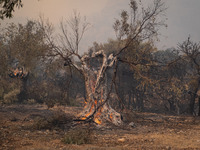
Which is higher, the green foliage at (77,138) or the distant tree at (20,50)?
the distant tree at (20,50)

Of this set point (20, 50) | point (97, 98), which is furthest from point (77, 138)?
point (20, 50)

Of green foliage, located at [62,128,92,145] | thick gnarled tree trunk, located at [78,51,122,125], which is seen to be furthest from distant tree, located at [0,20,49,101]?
green foliage, located at [62,128,92,145]

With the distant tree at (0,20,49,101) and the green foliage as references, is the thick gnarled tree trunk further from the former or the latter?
the distant tree at (0,20,49,101)

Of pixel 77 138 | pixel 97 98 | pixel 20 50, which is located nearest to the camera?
pixel 77 138

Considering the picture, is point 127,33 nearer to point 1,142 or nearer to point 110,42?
point 1,142

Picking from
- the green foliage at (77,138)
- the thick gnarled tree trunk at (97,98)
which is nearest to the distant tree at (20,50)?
the thick gnarled tree trunk at (97,98)

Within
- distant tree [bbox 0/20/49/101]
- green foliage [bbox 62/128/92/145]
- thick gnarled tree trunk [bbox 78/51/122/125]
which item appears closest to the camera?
green foliage [bbox 62/128/92/145]

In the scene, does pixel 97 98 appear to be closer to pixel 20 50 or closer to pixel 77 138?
pixel 77 138

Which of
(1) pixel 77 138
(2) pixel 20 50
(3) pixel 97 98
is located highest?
(2) pixel 20 50

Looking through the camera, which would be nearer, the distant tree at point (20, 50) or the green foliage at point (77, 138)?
the green foliage at point (77, 138)

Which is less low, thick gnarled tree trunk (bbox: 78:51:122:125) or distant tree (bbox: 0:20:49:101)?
distant tree (bbox: 0:20:49:101)

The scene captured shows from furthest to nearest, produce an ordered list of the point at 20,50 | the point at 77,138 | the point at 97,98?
the point at 20,50 → the point at 97,98 → the point at 77,138

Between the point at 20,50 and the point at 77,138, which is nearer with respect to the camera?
the point at 77,138

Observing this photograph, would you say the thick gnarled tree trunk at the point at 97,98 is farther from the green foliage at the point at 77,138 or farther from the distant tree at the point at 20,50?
the distant tree at the point at 20,50
